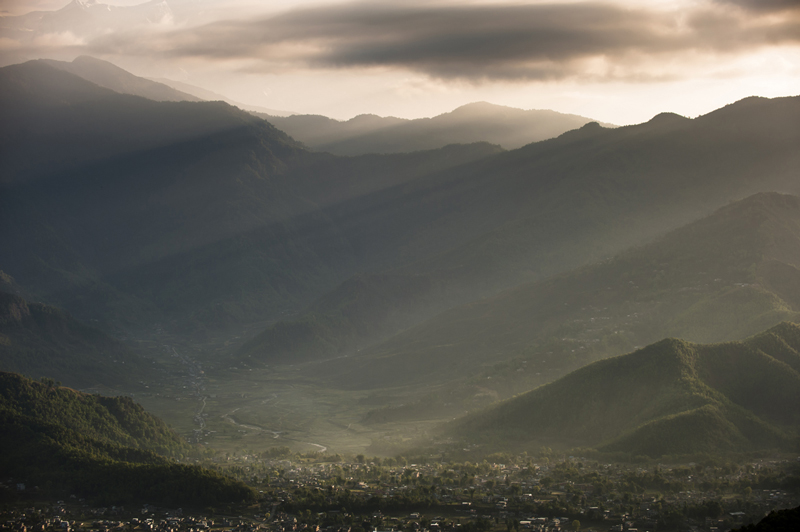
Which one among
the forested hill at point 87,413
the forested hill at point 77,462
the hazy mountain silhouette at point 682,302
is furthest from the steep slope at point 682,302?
the forested hill at point 77,462

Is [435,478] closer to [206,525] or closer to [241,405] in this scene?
[206,525]

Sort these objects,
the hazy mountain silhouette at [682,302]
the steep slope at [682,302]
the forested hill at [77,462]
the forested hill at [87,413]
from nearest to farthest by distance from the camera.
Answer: the forested hill at [77,462] → the forested hill at [87,413] → the hazy mountain silhouette at [682,302] → the steep slope at [682,302]

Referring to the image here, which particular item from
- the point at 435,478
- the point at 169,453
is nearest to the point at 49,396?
the point at 169,453

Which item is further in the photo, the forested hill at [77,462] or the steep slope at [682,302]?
the steep slope at [682,302]

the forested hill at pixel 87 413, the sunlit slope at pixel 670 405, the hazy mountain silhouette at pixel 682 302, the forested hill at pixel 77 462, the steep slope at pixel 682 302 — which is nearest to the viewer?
the forested hill at pixel 77 462

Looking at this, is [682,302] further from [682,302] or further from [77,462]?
[77,462]

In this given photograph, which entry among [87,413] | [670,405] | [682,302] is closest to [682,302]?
[682,302]

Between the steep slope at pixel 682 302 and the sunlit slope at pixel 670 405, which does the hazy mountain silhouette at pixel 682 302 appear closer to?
the steep slope at pixel 682 302
